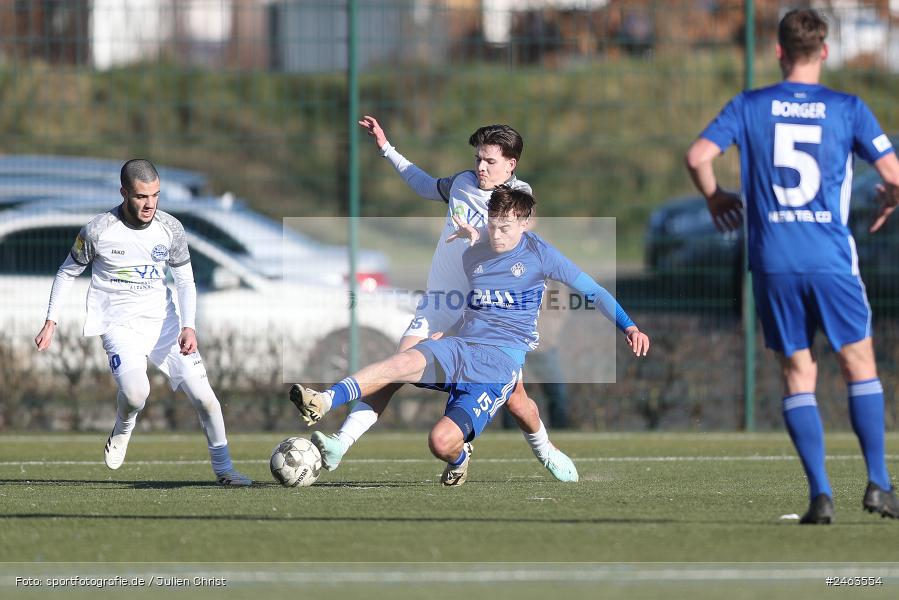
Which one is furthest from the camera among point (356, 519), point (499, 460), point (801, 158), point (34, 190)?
point (34, 190)

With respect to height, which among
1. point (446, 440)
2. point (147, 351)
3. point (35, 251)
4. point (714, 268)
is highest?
point (35, 251)

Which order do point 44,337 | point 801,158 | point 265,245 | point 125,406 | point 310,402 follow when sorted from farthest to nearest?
point 265,245, point 125,406, point 44,337, point 310,402, point 801,158

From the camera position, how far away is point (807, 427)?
7.18m

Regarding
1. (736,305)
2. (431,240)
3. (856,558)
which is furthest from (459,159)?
(856,558)

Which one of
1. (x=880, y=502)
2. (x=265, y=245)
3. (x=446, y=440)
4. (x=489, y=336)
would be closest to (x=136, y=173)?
(x=489, y=336)

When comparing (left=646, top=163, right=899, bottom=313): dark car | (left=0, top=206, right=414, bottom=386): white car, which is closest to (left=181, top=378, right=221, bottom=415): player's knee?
(left=0, top=206, right=414, bottom=386): white car

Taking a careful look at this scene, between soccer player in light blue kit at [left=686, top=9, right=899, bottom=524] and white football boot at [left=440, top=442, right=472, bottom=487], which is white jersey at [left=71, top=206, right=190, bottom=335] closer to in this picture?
white football boot at [left=440, top=442, right=472, bottom=487]

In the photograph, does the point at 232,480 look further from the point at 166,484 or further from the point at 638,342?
the point at 638,342

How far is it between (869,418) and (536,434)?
246 centimetres

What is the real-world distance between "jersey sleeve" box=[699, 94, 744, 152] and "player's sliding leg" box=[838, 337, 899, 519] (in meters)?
1.01

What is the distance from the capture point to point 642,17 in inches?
598

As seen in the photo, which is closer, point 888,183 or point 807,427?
point 888,183

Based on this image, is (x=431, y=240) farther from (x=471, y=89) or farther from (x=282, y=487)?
(x=282, y=487)

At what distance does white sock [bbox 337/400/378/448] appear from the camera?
855cm
